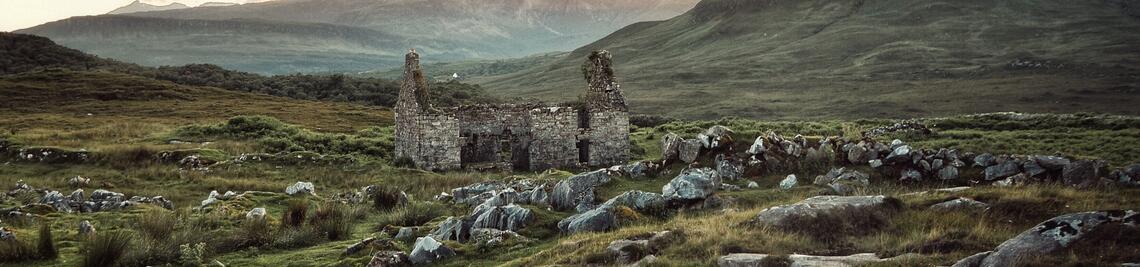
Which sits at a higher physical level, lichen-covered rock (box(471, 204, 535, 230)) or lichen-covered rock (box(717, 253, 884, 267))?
lichen-covered rock (box(717, 253, 884, 267))

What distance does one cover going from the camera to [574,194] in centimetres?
1778

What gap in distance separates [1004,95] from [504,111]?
75027mm

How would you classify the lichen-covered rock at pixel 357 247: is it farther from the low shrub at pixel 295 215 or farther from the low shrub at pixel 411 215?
the low shrub at pixel 411 215

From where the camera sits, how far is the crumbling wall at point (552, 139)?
103 ft

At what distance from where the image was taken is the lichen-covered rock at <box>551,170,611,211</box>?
683 inches

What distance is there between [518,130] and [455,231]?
681 inches

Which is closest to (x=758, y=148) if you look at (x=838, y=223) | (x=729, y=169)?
(x=729, y=169)

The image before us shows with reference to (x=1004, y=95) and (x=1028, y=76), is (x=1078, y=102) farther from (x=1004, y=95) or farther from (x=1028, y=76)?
(x=1028, y=76)

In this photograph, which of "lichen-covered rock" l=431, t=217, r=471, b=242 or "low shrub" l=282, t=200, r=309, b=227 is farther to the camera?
"low shrub" l=282, t=200, r=309, b=227

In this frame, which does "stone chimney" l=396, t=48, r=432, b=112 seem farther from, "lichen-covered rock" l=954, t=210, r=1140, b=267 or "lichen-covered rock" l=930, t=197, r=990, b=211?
"lichen-covered rock" l=954, t=210, r=1140, b=267

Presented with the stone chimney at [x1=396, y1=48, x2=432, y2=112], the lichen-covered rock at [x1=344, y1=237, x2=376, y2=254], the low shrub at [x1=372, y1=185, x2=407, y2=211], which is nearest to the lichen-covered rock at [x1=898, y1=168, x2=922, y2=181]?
the lichen-covered rock at [x1=344, y1=237, x2=376, y2=254]

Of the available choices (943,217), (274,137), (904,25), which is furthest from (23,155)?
(904,25)

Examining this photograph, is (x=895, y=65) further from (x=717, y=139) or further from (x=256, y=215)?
(x=256, y=215)

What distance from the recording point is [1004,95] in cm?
8756
